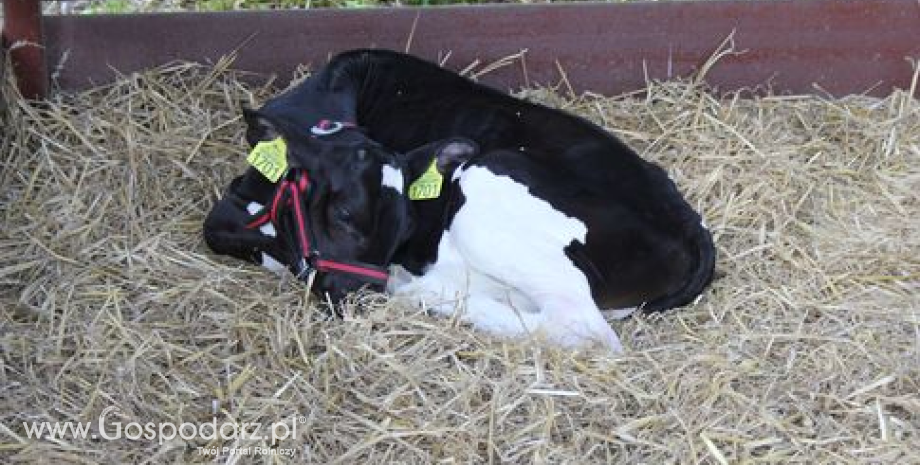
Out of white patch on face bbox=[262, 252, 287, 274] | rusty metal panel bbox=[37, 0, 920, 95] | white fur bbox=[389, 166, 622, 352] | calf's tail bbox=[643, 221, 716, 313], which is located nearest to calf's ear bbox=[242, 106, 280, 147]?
white patch on face bbox=[262, 252, 287, 274]

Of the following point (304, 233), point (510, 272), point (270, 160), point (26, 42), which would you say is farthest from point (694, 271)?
point (26, 42)

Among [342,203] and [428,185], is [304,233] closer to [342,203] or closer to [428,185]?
[342,203]

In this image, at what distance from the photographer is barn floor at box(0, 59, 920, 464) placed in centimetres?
411

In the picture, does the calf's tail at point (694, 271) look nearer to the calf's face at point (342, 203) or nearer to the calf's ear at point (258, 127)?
the calf's face at point (342, 203)

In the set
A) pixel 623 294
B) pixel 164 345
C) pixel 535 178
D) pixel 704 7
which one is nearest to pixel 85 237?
pixel 164 345

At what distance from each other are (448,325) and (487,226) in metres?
0.45

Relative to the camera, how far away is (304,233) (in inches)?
189

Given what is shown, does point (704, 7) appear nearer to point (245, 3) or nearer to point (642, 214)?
point (642, 214)

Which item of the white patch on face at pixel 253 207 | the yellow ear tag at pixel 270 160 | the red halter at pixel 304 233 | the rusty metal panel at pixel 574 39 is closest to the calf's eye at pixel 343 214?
the red halter at pixel 304 233

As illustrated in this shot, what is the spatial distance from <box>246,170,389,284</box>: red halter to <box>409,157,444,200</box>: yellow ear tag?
32 cm

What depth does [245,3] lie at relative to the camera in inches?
280

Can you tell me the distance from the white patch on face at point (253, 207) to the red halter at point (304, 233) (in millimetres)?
→ 184

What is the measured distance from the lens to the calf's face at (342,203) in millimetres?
4793

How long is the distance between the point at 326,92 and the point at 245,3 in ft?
5.71
